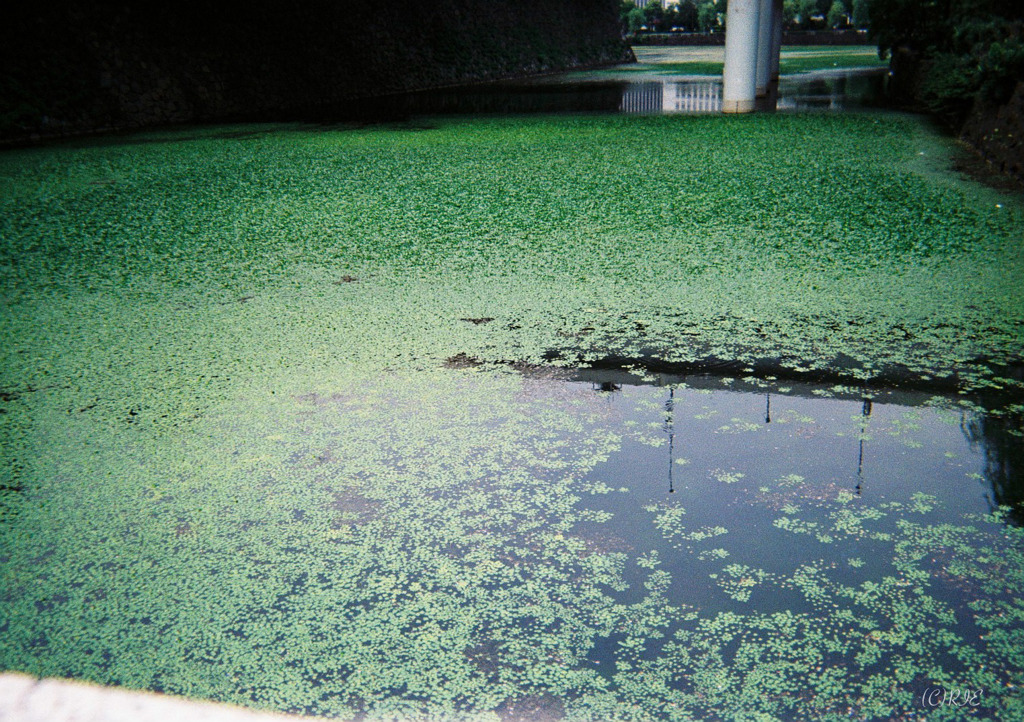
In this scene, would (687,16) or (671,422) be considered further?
(687,16)

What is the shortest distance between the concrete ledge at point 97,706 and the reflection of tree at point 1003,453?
184 cm

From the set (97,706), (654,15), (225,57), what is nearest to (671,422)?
(97,706)

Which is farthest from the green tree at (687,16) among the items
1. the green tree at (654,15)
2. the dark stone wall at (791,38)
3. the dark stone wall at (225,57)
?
the dark stone wall at (225,57)

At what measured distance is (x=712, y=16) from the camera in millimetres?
49375

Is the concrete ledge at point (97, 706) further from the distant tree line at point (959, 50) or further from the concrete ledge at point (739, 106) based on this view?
the concrete ledge at point (739, 106)

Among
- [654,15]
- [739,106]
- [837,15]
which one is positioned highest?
[739,106]

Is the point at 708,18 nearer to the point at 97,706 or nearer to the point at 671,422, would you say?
the point at 671,422

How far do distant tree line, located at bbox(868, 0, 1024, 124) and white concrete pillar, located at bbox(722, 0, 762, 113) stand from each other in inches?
90.9

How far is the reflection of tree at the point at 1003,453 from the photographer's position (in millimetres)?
2234

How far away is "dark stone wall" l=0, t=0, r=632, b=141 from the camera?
11203 millimetres

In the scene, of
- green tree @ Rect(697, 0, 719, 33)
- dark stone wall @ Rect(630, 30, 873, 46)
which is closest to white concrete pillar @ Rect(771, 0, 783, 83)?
dark stone wall @ Rect(630, 30, 873, 46)

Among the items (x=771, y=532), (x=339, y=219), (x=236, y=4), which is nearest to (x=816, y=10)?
(x=236, y=4)

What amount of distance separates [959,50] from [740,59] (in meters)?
2.80

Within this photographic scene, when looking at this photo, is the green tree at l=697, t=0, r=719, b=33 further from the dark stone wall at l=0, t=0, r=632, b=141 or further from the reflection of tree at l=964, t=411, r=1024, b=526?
the reflection of tree at l=964, t=411, r=1024, b=526
